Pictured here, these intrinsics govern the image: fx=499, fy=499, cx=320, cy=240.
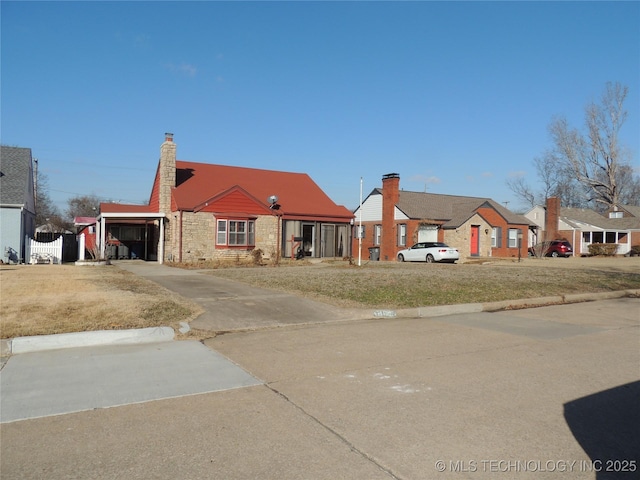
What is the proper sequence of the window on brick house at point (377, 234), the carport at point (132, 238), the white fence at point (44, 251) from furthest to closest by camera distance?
1. the window on brick house at point (377, 234)
2. the carport at point (132, 238)
3. the white fence at point (44, 251)

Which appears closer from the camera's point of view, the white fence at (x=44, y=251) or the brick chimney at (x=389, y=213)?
the white fence at (x=44, y=251)

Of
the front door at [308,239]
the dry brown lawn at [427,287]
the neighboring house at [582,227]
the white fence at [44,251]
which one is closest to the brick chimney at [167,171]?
the white fence at [44,251]

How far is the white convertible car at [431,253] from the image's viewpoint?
104 ft

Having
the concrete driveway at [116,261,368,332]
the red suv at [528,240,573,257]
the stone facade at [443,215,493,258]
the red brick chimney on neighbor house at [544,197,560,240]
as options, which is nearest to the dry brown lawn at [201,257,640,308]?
the concrete driveway at [116,261,368,332]

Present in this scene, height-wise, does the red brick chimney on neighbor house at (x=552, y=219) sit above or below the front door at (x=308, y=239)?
above

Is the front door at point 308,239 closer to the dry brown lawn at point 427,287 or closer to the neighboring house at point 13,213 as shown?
the dry brown lawn at point 427,287

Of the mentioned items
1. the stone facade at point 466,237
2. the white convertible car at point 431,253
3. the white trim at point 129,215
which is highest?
the white trim at point 129,215

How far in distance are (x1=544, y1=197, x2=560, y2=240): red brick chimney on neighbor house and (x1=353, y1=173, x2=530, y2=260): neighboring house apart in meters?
9.28

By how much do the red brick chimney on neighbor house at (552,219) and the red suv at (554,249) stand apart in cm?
610

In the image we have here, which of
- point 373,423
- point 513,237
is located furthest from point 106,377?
point 513,237

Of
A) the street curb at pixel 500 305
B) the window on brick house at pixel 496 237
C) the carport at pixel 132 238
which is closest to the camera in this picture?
the street curb at pixel 500 305

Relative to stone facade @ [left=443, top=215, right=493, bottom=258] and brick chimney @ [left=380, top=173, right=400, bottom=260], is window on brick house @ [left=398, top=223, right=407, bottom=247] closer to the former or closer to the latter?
brick chimney @ [left=380, top=173, right=400, bottom=260]

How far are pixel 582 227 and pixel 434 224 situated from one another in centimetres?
2339

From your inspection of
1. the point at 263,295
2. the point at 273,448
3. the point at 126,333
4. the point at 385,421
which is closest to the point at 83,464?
the point at 273,448
